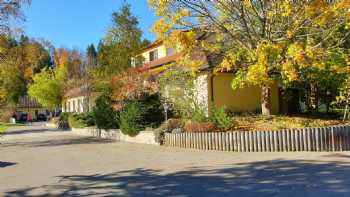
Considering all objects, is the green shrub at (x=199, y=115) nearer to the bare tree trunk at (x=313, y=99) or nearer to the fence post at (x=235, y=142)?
the fence post at (x=235, y=142)

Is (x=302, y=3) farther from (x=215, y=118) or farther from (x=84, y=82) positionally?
(x=84, y=82)

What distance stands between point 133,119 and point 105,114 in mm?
4480

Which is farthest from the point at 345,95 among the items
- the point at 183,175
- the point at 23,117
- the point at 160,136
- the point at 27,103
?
the point at 27,103

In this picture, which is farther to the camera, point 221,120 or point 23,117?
point 23,117

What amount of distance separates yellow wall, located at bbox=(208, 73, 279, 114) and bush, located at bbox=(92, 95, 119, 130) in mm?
5773

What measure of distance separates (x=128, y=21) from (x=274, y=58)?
1406cm

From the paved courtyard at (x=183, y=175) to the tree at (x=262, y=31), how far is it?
3.85 m

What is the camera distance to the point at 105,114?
24.8 meters

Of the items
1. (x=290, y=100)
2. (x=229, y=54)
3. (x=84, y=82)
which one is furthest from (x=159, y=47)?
(x=229, y=54)

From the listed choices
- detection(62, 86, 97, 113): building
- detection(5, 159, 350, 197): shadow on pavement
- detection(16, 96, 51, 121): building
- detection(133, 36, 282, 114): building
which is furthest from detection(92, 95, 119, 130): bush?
detection(16, 96, 51, 121): building

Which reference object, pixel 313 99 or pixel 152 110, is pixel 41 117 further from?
pixel 313 99

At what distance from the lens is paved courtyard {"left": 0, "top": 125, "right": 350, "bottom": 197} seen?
8.52m

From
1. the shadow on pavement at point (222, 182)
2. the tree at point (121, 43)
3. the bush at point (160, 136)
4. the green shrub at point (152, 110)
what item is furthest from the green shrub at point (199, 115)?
the tree at point (121, 43)

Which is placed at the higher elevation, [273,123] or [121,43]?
[121,43]
